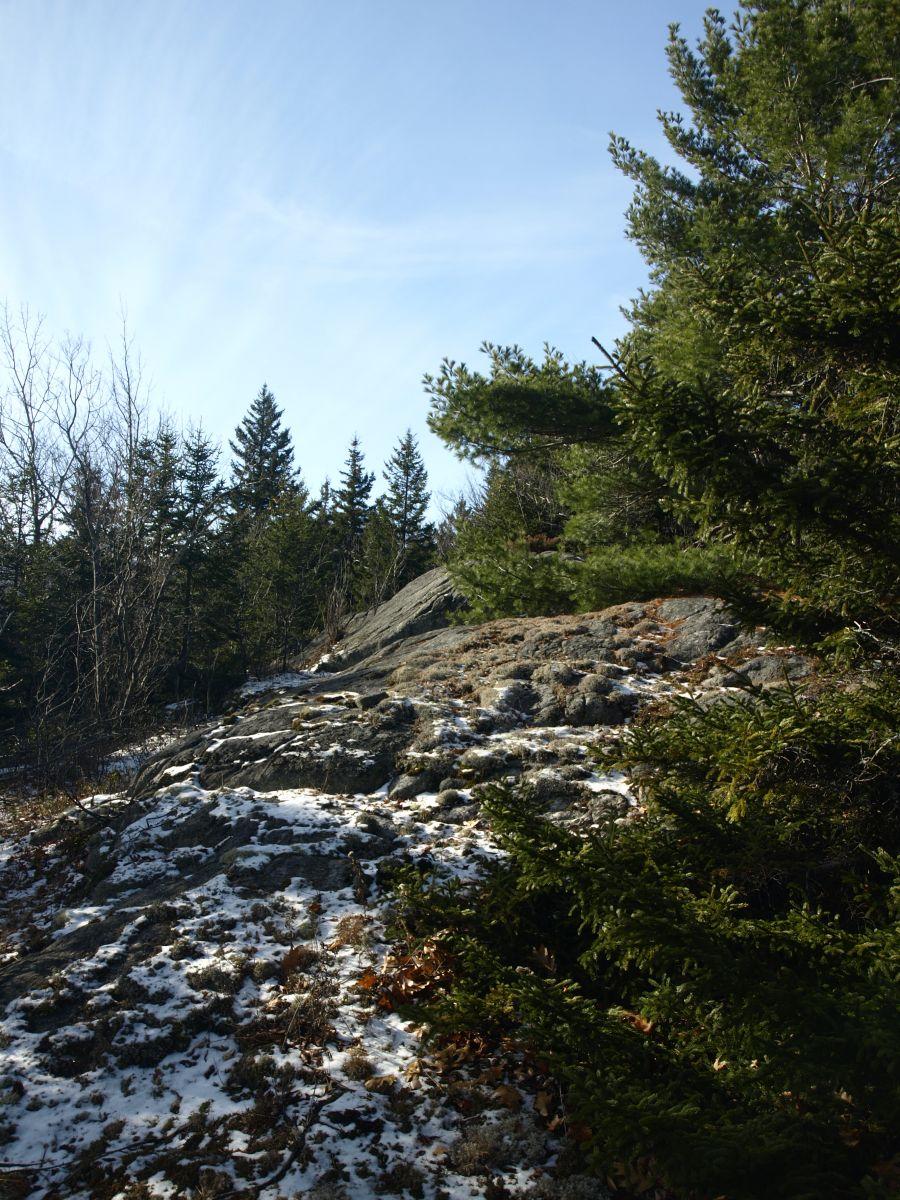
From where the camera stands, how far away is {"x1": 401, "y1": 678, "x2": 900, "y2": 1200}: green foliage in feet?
7.47

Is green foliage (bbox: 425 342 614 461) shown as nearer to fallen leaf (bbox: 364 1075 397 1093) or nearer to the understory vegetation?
the understory vegetation

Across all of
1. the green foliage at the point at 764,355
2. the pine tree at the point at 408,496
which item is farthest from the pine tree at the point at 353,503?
the green foliage at the point at 764,355

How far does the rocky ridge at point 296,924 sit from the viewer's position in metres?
3.27

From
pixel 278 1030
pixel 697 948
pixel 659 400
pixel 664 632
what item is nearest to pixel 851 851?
pixel 697 948

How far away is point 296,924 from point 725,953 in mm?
3387

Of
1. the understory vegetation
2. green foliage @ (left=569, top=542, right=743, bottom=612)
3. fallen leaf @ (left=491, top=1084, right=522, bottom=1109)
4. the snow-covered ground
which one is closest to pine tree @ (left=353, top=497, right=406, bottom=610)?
green foliage @ (left=569, top=542, right=743, bottom=612)

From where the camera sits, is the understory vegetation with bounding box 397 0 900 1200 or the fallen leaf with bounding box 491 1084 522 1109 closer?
the understory vegetation with bounding box 397 0 900 1200

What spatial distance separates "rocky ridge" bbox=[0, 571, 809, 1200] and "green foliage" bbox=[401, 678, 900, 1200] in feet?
1.64

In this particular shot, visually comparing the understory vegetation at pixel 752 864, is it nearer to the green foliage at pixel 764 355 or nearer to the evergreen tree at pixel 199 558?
the green foliage at pixel 764 355

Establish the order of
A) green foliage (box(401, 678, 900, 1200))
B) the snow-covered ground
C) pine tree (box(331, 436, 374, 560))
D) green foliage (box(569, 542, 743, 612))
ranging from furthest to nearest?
pine tree (box(331, 436, 374, 560))
green foliage (box(569, 542, 743, 612))
the snow-covered ground
green foliage (box(401, 678, 900, 1200))

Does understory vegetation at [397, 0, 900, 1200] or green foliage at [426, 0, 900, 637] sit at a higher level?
green foliage at [426, 0, 900, 637]

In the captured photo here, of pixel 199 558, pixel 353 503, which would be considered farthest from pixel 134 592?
pixel 353 503

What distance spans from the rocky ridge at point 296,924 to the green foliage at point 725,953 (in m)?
0.50

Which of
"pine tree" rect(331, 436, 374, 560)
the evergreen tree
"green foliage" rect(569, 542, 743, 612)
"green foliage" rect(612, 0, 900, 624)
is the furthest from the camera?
"pine tree" rect(331, 436, 374, 560)
